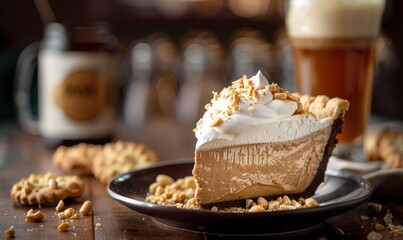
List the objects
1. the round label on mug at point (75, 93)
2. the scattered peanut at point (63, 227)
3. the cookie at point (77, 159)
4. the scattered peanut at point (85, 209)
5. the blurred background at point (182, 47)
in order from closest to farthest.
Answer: the scattered peanut at point (63, 227) < the scattered peanut at point (85, 209) < the cookie at point (77, 159) < the round label on mug at point (75, 93) < the blurred background at point (182, 47)

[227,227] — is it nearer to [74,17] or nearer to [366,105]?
[366,105]

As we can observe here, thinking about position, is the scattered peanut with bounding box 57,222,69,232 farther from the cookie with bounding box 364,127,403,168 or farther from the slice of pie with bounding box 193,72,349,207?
the cookie with bounding box 364,127,403,168

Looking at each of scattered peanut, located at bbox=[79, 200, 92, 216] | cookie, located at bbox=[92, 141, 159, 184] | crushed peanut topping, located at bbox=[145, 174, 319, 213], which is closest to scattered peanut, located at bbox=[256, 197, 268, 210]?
crushed peanut topping, located at bbox=[145, 174, 319, 213]

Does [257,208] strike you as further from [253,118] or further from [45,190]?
[45,190]

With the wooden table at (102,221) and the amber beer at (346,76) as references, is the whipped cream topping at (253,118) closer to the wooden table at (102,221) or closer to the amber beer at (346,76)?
the wooden table at (102,221)

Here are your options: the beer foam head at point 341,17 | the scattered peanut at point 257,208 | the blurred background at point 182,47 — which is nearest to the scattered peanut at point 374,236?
the scattered peanut at point 257,208

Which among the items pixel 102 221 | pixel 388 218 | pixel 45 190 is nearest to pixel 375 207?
pixel 388 218
